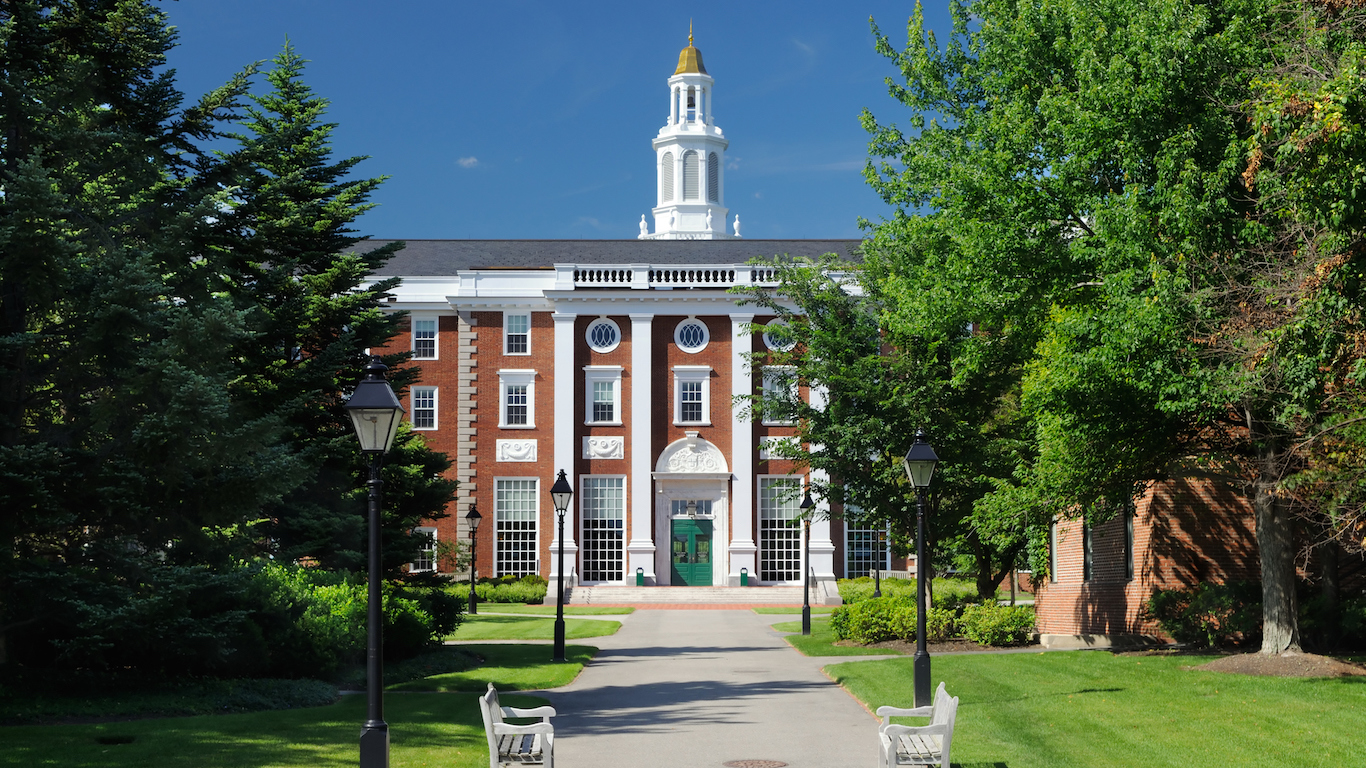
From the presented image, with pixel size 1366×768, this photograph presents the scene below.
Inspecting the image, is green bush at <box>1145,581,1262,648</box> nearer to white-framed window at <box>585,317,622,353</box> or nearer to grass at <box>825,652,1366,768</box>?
grass at <box>825,652,1366,768</box>

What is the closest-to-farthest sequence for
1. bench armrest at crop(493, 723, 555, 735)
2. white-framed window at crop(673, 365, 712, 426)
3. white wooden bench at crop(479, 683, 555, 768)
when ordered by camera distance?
white wooden bench at crop(479, 683, 555, 768) < bench armrest at crop(493, 723, 555, 735) < white-framed window at crop(673, 365, 712, 426)

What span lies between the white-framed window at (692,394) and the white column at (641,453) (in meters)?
1.29

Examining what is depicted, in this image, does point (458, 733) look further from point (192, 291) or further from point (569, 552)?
point (569, 552)

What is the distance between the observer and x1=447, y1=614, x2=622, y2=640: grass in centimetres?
3047

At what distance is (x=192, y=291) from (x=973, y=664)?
14502 mm

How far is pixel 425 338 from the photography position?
5362 centimetres

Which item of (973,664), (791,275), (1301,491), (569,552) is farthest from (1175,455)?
(569,552)

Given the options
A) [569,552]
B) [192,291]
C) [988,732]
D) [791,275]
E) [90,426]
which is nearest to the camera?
[988,732]

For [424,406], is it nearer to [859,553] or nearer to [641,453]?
[641,453]

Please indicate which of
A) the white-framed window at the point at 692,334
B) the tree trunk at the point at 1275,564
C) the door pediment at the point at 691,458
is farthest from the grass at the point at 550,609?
the tree trunk at the point at 1275,564

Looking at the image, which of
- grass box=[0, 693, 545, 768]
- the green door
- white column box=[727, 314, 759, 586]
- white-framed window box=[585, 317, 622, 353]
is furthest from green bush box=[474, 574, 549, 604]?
grass box=[0, 693, 545, 768]

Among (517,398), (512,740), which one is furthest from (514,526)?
(512,740)

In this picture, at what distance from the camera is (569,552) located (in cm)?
5138

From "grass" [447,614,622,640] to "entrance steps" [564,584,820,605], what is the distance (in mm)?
9529
